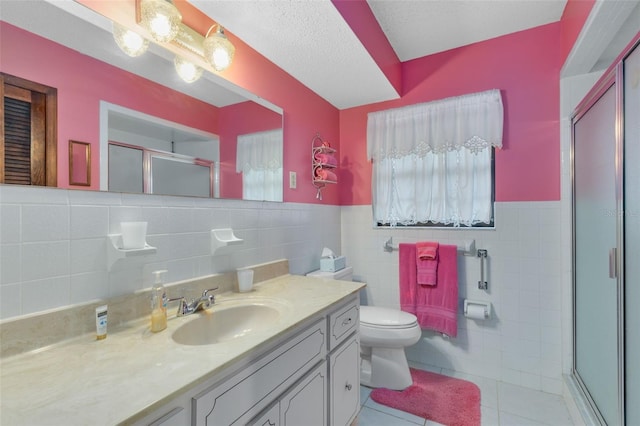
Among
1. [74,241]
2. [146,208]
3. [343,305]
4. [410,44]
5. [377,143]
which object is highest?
[410,44]

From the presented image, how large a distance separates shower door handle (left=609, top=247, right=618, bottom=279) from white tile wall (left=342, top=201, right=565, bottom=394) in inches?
23.2

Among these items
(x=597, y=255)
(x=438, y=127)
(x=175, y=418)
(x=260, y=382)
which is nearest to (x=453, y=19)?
(x=438, y=127)

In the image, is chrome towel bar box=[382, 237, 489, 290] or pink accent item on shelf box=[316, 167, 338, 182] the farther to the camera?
pink accent item on shelf box=[316, 167, 338, 182]

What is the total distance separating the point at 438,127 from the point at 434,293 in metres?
1.28

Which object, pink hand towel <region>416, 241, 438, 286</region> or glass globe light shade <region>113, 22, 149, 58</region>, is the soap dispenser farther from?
pink hand towel <region>416, 241, 438, 286</region>

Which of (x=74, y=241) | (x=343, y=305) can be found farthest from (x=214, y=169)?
(x=343, y=305)

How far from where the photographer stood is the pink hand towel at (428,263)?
85.0 inches

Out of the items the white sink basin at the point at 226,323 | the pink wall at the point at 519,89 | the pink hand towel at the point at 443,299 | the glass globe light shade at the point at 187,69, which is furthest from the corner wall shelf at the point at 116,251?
the pink wall at the point at 519,89

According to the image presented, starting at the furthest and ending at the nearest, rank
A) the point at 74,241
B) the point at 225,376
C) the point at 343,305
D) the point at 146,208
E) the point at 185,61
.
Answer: the point at 343,305 → the point at 185,61 → the point at 146,208 → the point at 74,241 → the point at 225,376

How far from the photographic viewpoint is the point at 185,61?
51.4 inches

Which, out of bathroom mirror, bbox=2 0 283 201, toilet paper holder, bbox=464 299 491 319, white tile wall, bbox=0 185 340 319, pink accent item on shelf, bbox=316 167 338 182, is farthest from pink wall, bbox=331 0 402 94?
toilet paper holder, bbox=464 299 491 319

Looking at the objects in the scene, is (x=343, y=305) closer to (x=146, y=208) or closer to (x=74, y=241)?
(x=146, y=208)

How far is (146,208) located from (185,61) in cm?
69

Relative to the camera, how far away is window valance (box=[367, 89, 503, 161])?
2068 mm
